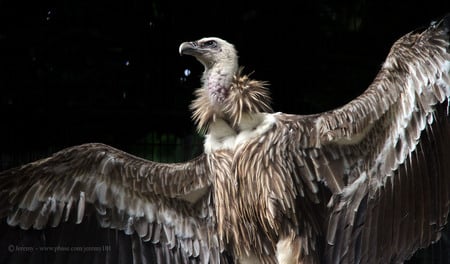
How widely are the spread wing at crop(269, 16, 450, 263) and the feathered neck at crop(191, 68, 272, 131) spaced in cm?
17

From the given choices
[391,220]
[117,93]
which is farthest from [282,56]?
[391,220]

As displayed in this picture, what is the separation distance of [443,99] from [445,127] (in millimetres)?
158

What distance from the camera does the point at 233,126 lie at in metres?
4.48

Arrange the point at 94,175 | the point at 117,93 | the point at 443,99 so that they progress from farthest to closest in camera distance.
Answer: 1. the point at 117,93
2. the point at 94,175
3. the point at 443,99

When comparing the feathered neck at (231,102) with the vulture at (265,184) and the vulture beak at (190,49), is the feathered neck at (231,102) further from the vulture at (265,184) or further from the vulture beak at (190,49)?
the vulture beak at (190,49)

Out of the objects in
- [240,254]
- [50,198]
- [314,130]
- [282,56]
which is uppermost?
[282,56]

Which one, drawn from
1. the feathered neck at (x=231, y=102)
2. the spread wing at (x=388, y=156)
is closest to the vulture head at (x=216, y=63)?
the feathered neck at (x=231, y=102)

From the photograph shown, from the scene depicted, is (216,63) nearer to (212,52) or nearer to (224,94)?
(212,52)

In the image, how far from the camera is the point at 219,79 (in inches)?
177

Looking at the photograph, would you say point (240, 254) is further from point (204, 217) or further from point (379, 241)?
point (379, 241)

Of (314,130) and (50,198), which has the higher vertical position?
(314,130)

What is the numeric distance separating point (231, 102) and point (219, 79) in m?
0.16

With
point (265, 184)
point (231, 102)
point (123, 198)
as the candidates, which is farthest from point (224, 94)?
point (123, 198)

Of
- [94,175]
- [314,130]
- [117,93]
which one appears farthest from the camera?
[117,93]
